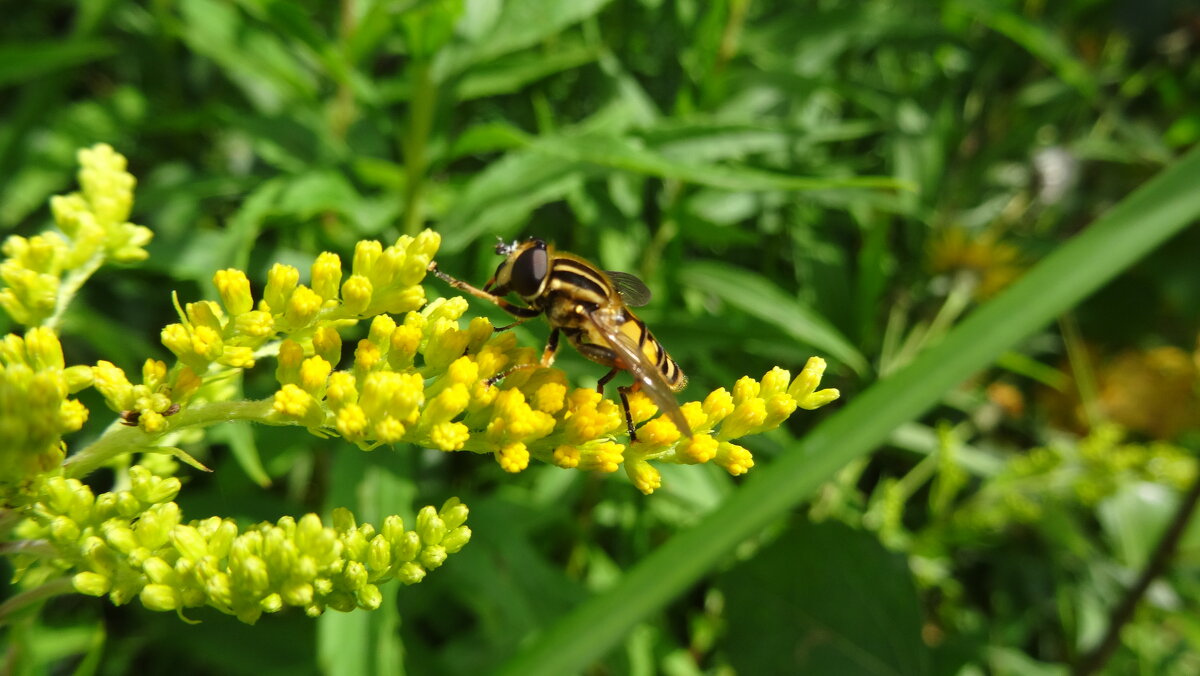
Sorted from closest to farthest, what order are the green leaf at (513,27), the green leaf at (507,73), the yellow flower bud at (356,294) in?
the yellow flower bud at (356,294) < the green leaf at (513,27) < the green leaf at (507,73)

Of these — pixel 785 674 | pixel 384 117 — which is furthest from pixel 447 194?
pixel 785 674

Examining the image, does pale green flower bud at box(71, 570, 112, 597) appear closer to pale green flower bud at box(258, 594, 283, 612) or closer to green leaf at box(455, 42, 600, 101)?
pale green flower bud at box(258, 594, 283, 612)

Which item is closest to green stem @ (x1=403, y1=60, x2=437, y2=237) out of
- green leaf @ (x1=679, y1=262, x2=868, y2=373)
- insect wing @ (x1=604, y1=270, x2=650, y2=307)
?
insect wing @ (x1=604, y1=270, x2=650, y2=307)

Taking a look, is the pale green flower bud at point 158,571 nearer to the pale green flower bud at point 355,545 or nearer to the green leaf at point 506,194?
the pale green flower bud at point 355,545

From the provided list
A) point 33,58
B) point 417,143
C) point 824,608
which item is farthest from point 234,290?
point 824,608

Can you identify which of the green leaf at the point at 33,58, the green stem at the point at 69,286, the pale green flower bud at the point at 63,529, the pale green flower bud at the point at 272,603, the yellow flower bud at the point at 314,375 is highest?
the green leaf at the point at 33,58

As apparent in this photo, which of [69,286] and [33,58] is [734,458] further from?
[33,58]

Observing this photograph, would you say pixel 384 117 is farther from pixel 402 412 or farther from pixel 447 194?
pixel 402 412

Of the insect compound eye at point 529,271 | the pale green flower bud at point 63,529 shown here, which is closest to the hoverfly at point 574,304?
the insect compound eye at point 529,271

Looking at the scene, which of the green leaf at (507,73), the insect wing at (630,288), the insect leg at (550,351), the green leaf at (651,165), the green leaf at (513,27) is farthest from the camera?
the green leaf at (507,73)
